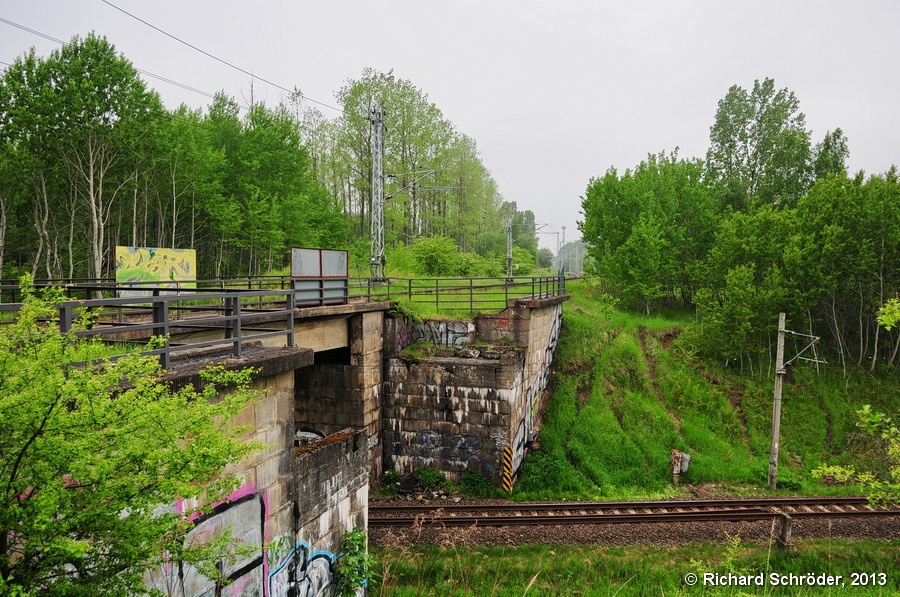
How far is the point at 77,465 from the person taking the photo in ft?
10.3

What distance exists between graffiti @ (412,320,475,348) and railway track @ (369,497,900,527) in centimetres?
500

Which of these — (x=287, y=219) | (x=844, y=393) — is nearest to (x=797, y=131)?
(x=844, y=393)

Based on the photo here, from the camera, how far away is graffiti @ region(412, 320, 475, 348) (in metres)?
16.0

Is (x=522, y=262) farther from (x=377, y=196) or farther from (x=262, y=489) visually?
(x=262, y=489)

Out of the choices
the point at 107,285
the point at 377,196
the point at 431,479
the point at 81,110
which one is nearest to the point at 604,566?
the point at 431,479

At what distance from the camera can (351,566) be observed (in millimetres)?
8484

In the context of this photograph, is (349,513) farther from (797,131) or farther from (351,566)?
(797,131)

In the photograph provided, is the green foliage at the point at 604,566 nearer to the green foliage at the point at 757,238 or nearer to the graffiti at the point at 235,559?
the graffiti at the point at 235,559

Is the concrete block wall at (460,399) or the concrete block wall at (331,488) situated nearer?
the concrete block wall at (331,488)

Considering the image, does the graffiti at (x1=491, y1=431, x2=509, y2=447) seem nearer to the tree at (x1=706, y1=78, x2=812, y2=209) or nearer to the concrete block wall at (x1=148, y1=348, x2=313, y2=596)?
the concrete block wall at (x1=148, y1=348, x2=313, y2=596)

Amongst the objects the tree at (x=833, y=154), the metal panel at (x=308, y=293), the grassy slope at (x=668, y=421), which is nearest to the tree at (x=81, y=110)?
the metal panel at (x=308, y=293)

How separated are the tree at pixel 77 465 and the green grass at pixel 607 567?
7.01 m

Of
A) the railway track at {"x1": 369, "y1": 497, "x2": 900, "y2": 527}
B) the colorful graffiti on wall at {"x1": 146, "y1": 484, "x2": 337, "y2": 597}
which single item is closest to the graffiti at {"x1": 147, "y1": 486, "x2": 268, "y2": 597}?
the colorful graffiti on wall at {"x1": 146, "y1": 484, "x2": 337, "y2": 597}

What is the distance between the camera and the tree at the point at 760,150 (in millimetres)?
27797
